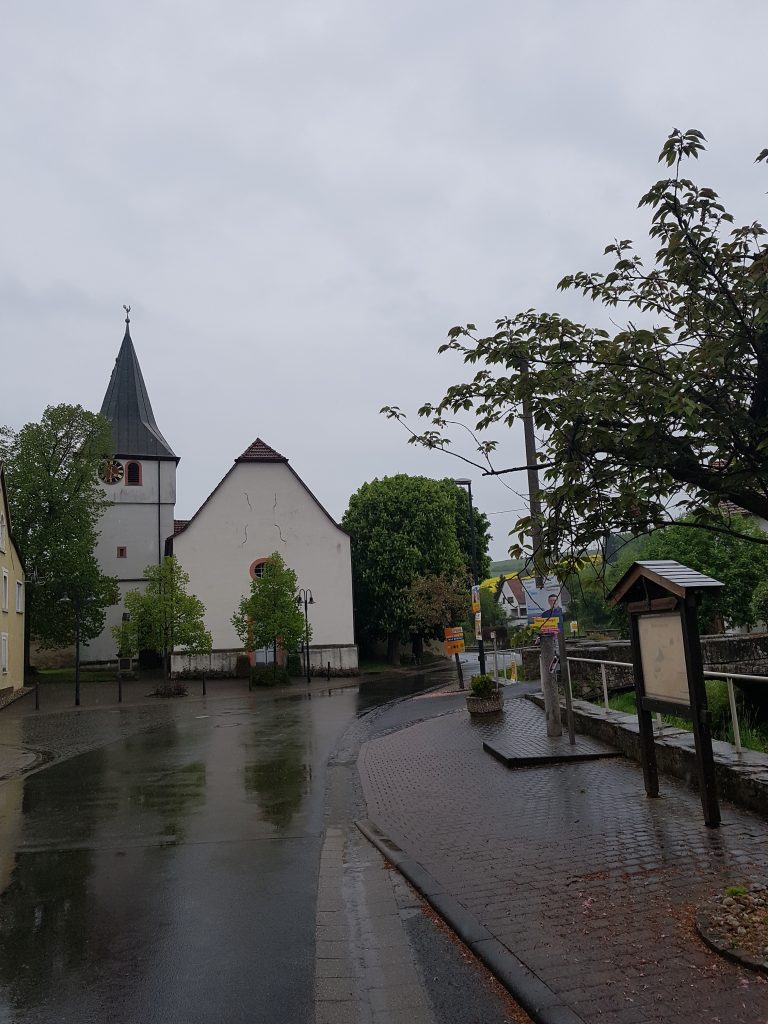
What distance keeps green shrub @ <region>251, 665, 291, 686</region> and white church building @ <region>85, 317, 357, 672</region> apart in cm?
578

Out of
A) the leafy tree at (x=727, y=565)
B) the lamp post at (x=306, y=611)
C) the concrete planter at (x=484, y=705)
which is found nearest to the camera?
the concrete planter at (x=484, y=705)

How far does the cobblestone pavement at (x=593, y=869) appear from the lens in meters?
3.89

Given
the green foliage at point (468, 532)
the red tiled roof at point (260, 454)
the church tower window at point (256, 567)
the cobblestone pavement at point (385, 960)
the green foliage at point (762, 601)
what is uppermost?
the red tiled roof at point (260, 454)

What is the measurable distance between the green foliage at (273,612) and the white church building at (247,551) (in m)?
4.32

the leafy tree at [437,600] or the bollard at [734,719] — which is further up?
the leafy tree at [437,600]

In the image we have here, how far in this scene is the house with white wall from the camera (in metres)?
44.0

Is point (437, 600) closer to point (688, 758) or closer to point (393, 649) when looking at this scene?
point (393, 649)

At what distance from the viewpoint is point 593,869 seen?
5.92m

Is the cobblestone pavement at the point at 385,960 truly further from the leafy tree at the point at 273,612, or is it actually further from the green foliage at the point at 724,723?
the leafy tree at the point at 273,612

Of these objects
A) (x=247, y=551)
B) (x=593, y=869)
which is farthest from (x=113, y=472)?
(x=593, y=869)

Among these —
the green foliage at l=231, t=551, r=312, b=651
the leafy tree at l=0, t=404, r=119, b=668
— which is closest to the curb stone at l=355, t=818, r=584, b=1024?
the green foliage at l=231, t=551, r=312, b=651

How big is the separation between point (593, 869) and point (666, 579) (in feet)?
8.61

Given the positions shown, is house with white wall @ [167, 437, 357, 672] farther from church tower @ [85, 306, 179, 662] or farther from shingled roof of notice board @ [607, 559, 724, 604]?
shingled roof of notice board @ [607, 559, 724, 604]

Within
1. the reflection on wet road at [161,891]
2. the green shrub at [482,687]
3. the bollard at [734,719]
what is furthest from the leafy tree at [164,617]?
the bollard at [734,719]
